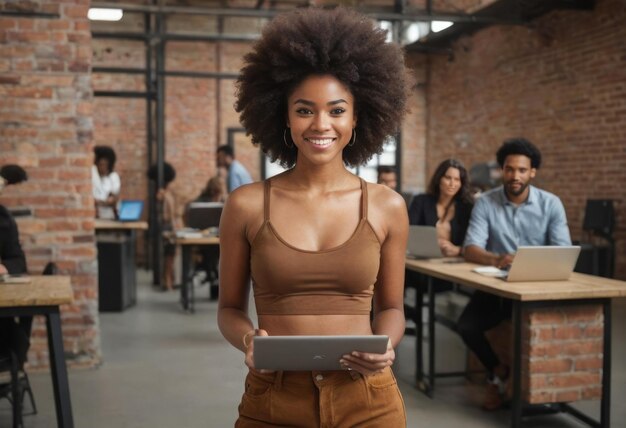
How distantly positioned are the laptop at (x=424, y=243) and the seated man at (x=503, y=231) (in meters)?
0.20

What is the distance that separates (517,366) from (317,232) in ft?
7.84


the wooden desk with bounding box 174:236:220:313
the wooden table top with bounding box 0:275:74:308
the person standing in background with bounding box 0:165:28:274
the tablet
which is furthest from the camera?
the wooden desk with bounding box 174:236:220:313

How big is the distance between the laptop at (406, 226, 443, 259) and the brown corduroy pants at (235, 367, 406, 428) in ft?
10.4

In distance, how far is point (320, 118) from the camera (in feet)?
5.19

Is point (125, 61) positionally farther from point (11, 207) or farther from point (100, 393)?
point (100, 393)

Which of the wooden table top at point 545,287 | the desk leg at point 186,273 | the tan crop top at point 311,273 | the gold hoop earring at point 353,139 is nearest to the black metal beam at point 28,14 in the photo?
the wooden table top at point 545,287

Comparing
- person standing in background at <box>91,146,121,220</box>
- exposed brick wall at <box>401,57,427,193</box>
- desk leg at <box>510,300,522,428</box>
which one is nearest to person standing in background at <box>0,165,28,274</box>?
desk leg at <box>510,300,522,428</box>

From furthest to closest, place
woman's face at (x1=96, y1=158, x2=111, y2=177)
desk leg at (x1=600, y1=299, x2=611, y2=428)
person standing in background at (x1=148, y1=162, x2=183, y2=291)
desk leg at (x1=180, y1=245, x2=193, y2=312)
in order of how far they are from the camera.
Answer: woman's face at (x1=96, y1=158, x2=111, y2=177)
person standing in background at (x1=148, y1=162, x2=183, y2=291)
desk leg at (x1=180, y1=245, x2=193, y2=312)
desk leg at (x1=600, y1=299, x2=611, y2=428)

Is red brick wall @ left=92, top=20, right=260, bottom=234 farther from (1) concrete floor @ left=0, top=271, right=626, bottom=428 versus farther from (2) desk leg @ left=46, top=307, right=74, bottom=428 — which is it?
(2) desk leg @ left=46, top=307, right=74, bottom=428

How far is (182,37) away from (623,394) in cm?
790

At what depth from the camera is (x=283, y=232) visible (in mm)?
1603

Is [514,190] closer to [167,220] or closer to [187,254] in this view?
[187,254]

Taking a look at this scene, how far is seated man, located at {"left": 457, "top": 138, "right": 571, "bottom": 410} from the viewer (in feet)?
14.0

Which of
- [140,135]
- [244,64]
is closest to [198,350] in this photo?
[244,64]
